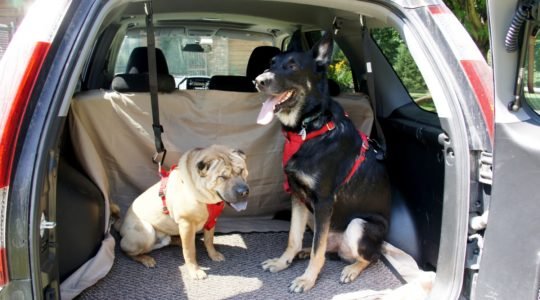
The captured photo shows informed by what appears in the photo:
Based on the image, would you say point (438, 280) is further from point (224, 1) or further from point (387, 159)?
point (224, 1)

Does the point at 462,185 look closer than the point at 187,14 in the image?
Yes

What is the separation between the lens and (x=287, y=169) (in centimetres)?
265

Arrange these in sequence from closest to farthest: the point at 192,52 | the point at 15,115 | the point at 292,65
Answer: the point at 15,115
the point at 292,65
the point at 192,52

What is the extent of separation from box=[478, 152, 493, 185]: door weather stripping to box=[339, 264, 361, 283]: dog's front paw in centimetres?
126

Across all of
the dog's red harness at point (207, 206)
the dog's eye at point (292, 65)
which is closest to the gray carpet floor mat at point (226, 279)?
the dog's red harness at point (207, 206)

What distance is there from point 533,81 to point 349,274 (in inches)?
64.5

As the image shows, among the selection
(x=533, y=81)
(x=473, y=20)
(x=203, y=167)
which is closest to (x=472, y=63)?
(x=533, y=81)

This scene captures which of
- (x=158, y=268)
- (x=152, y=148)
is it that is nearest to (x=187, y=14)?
(x=152, y=148)

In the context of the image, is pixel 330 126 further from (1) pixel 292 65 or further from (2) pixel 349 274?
(2) pixel 349 274

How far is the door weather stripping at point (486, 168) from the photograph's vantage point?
1542 millimetres

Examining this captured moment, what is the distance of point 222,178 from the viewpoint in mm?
2498

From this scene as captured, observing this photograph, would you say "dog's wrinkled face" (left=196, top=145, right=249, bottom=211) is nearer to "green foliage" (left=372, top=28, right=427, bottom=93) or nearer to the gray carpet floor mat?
the gray carpet floor mat

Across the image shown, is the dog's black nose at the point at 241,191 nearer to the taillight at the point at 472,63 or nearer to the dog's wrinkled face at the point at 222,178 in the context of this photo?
the dog's wrinkled face at the point at 222,178

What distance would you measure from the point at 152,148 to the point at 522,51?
2328mm
